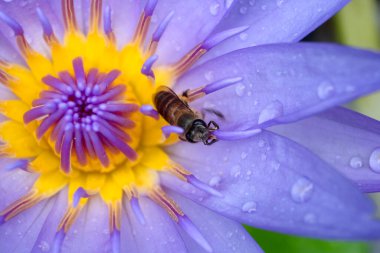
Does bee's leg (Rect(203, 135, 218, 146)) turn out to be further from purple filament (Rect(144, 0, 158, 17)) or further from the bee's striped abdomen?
purple filament (Rect(144, 0, 158, 17))

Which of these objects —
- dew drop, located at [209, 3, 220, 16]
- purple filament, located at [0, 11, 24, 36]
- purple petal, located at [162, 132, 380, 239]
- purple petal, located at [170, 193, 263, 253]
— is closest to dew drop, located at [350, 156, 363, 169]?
purple petal, located at [162, 132, 380, 239]

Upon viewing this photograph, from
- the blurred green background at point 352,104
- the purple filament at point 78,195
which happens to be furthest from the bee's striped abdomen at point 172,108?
the blurred green background at point 352,104

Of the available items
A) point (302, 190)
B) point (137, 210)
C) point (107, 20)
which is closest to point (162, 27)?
point (107, 20)

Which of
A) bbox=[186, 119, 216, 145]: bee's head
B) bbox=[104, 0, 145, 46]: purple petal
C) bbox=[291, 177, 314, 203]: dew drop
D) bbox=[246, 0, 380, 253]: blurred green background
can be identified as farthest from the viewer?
bbox=[246, 0, 380, 253]: blurred green background

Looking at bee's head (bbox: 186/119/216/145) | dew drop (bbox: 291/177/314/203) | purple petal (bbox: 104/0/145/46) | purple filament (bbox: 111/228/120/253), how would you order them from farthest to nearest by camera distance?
1. purple petal (bbox: 104/0/145/46)
2. bee's head (bbox: 186/119/216/145)
3. purple filament (bbox: 111/228/120/253)
4. dew drop (bbox: 291/177/314/203)

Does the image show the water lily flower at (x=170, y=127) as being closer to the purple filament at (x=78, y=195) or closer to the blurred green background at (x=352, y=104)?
the purple filament at (x=78, y=195)

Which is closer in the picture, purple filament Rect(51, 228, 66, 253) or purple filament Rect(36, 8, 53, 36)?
purple filament Rect(51, 228, 66, 253)

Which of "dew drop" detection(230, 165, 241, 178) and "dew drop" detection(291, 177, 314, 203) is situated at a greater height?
"dew drop" detection(230, 165, 241, 178)
